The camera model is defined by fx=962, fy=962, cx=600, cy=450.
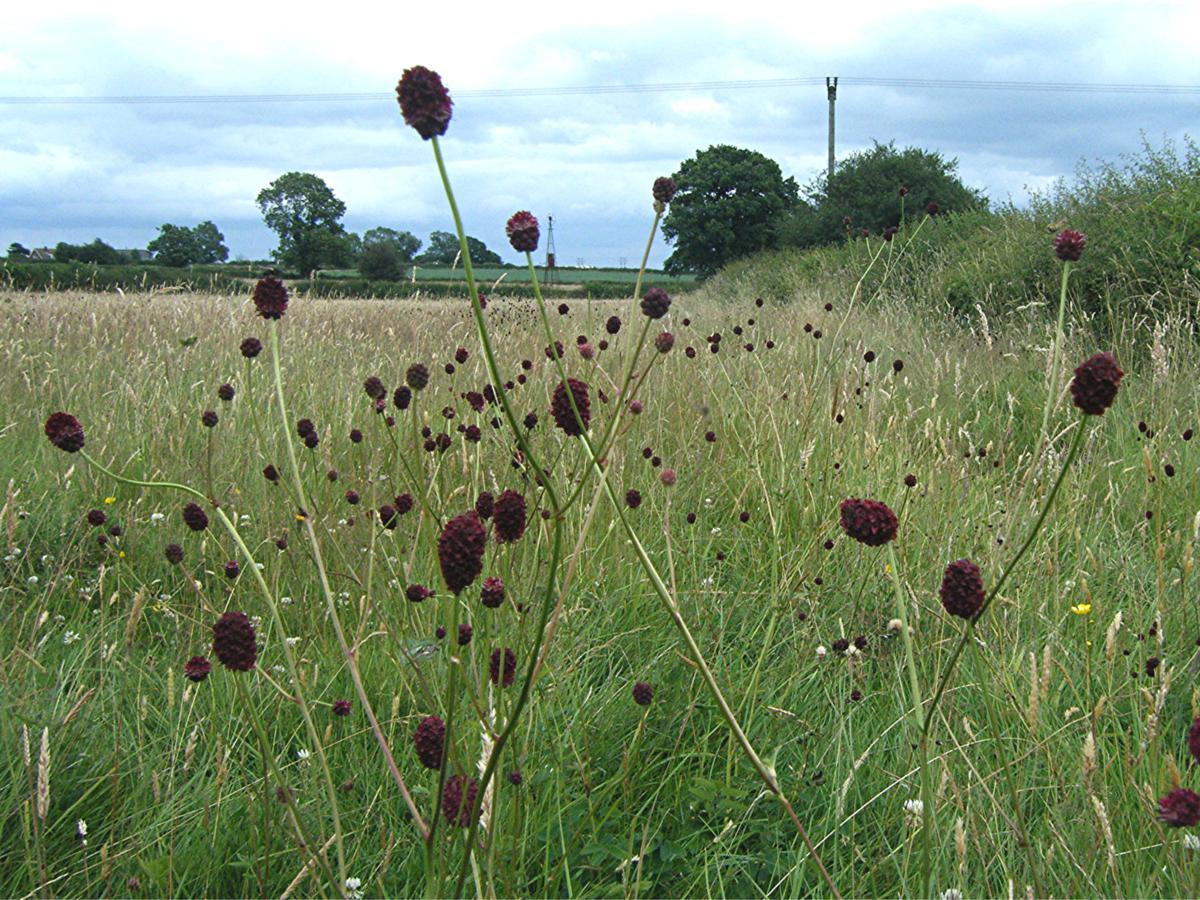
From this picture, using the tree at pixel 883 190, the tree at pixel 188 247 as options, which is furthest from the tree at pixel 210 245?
the tree at pixel 883 190

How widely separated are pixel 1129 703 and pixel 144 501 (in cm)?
286

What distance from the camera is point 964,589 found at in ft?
3.31

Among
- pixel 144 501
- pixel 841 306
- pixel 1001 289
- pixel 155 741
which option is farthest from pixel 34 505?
pixel 841 306

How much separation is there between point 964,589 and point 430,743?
0.60 m

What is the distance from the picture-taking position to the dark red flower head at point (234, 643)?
3.51 ft

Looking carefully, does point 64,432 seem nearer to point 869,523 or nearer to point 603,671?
point 869,523

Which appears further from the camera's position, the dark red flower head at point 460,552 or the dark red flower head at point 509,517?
the dark red flower head at point 509,517

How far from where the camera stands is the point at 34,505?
3.05 metres

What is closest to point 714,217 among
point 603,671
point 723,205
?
point 723,205

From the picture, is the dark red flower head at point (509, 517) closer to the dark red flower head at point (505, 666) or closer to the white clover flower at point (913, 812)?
the dark red flower head at point (505, 666)

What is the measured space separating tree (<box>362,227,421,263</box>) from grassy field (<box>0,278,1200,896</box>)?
53.5 meters

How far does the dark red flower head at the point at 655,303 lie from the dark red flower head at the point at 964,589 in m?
0.47

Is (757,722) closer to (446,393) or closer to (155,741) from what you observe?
(155,741)


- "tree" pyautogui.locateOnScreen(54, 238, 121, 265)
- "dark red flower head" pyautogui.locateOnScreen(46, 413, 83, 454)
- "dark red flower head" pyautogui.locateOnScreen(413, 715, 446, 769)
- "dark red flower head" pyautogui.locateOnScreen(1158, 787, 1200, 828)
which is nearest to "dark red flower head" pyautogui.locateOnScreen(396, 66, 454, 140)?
Answer: "dark red flower head" pyautogui.locateOnScreen(413, 715, 446, 769)
